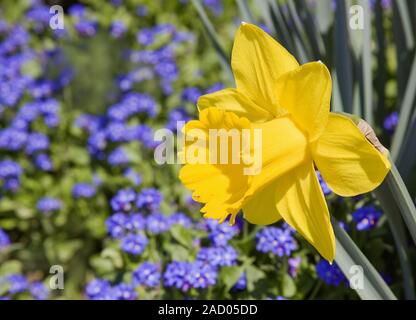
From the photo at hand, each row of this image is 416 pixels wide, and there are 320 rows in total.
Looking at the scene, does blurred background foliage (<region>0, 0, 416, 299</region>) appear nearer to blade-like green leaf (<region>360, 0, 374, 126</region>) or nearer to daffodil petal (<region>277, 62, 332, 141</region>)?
blade-like green leaf (<region>360, 0, 374, 126</region>)

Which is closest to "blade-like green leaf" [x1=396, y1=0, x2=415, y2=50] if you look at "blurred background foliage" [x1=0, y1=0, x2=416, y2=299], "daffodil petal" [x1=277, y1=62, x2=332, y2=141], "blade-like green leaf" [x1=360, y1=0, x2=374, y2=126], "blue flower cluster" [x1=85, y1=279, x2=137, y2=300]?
"blurred background foliage" [x1=0, y1=0, x2=416, y2=299]

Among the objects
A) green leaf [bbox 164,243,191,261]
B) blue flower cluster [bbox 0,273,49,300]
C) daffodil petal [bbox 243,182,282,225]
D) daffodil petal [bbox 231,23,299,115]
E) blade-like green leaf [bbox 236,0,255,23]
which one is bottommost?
blue flower cluster [bbox 0,273,49,300]

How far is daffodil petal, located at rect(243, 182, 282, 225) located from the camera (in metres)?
1.18

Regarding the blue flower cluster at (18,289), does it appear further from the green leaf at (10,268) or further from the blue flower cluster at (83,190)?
the blue flower cluster at (83,190)

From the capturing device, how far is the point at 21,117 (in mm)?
2492

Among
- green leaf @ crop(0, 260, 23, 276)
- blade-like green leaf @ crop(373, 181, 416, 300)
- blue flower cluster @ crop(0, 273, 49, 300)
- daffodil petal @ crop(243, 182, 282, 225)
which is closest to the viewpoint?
daffodil petal @ crop(243, 182, 282, 225)

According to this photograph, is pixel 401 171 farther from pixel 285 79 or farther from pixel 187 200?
pixel 187 200

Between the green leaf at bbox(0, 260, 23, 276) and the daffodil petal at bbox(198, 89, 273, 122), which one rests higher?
the daffodil petal at bbox(198, 89, 273, 122)

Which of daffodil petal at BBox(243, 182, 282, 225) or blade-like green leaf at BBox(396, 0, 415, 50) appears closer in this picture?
daffodil petal at BBox(243, 182, 282, 225)

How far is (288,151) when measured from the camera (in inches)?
43.6

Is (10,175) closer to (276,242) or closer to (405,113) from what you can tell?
(276,242)

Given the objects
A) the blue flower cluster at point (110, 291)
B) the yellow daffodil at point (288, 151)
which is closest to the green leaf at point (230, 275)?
the blue flower cluster at point (110, 291)

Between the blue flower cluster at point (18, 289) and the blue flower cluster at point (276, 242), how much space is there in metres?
0.69

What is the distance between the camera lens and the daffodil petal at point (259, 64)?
1.16 m
